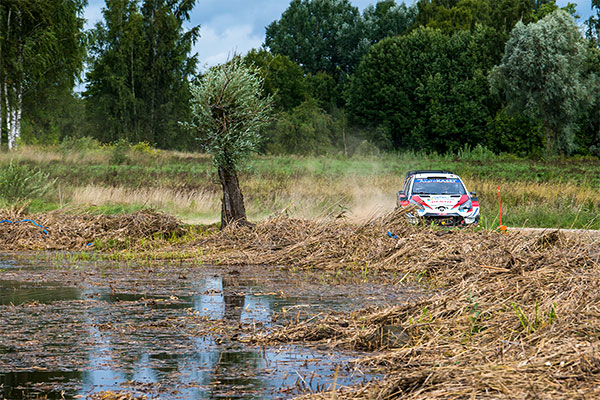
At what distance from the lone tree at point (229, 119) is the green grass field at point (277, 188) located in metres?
0.63

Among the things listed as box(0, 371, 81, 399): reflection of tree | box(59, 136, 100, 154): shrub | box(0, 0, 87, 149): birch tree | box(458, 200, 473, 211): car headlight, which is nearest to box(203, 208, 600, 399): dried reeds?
box(0, 371, 81, 399): reflection of tree

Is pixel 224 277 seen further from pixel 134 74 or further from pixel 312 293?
pixel 134 74

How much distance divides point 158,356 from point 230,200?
11.7 meters

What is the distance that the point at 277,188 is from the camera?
1192 inches

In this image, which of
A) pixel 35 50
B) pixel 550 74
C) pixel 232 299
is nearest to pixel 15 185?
pixel 232 299

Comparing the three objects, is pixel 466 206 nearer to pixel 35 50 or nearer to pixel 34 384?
pixel 34 384

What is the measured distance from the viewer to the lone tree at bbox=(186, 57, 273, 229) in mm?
18438

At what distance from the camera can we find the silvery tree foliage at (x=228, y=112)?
60.4 ft

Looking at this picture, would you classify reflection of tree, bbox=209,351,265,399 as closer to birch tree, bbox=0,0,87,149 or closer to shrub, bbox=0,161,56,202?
shrub, bbox=0,161,56,202

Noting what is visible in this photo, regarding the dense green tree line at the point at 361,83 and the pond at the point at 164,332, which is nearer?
the pond at the point at 164,332

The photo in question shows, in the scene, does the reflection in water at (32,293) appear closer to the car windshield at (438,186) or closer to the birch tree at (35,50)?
the car windshield at (438,186)

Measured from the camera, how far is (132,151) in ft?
152

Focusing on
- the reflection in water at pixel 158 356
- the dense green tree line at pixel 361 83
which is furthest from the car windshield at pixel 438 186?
the dense green tree line at pixel 361 83

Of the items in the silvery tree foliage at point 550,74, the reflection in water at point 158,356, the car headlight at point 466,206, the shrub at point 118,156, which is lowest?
the reflection in water at point 158,356
